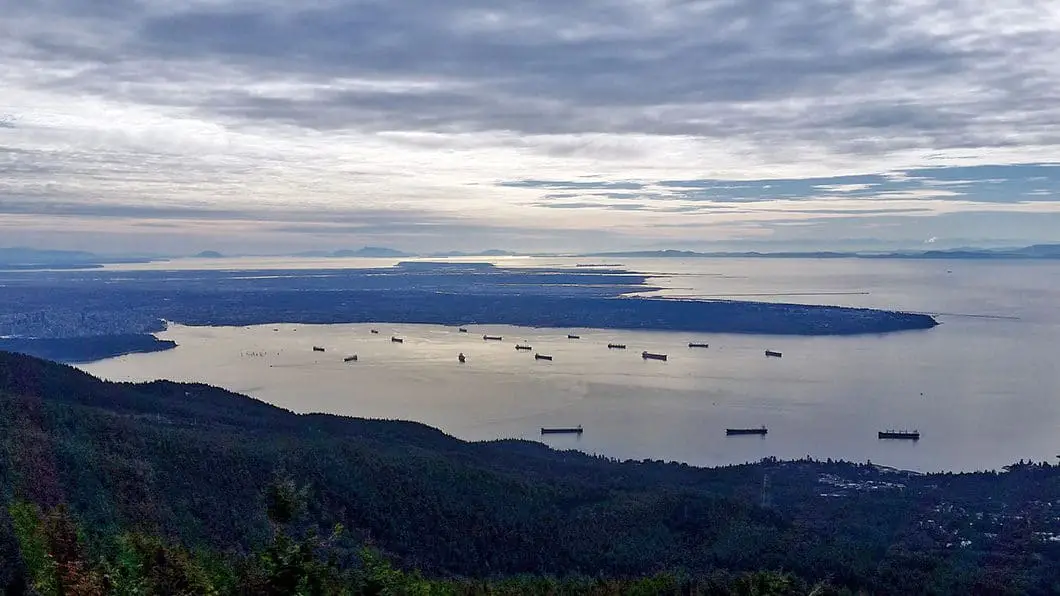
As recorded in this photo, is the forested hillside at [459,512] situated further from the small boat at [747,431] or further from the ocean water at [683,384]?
the small boat at [747,431]

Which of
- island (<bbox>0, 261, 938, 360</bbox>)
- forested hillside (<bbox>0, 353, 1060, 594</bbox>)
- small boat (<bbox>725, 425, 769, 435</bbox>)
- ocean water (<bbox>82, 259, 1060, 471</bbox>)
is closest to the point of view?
forested hillside (<bbox>0, 353, 1060, 594</bbox>)

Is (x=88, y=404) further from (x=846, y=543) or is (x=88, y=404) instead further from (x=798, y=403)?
(x=798, y=403)

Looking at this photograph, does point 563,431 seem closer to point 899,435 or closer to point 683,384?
point 683,384

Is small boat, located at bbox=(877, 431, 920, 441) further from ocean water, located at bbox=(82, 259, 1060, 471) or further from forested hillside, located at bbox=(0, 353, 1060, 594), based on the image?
forested hillside, located at bbox=(0, 353, 1060, 594)

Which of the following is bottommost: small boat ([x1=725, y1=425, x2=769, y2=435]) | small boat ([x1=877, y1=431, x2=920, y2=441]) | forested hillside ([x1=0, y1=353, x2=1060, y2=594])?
small boat ([x1=725, y1=425, x2=769, y2=435])

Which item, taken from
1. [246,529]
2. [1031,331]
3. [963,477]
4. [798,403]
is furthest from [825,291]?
[246,529]

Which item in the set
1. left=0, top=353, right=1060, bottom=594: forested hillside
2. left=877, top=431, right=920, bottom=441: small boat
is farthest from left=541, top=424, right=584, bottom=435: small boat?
left=877, top=431, right=920, bottom=441: small boat
